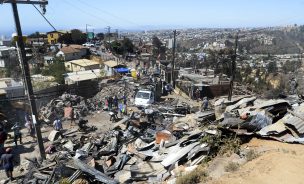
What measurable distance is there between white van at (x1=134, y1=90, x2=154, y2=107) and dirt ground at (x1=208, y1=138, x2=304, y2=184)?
1461cm

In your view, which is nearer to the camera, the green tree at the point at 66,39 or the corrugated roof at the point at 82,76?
the corrugated roof at the point at 82,76

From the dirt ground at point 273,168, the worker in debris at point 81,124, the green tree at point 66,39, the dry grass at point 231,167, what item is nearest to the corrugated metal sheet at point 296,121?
the dirt ground at point 273,168

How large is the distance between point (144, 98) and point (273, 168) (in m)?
16.3

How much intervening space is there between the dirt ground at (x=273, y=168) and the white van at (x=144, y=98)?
14.6 meters

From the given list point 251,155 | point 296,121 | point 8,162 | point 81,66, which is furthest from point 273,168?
point 81,66

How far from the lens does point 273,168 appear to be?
832cm

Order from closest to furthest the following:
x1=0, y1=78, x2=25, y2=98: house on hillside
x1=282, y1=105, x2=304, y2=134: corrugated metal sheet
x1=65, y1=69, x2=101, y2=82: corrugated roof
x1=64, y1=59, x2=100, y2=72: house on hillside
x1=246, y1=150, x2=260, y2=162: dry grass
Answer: x1=246, y1=150, x2=260, y2=162: dry grass < x1=282, y1=105, x2=304, y2=134: corrugated metal sheet < x1=0, y1=78, x2=25, y2=98: house on hillside < x1=65, y1=69, x2=101, y2=82: corrugated roof < x1=64, y1=59, x2=100, y2=72: house on hillside

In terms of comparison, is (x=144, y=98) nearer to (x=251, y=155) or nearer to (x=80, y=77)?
(x=80, y=77)

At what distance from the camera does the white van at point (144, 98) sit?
23734mm

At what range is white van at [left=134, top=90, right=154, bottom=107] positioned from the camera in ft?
77.9

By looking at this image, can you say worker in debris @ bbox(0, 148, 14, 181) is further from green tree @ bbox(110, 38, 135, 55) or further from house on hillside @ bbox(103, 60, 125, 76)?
green tree @ bbox(110, 38, 135, 55)

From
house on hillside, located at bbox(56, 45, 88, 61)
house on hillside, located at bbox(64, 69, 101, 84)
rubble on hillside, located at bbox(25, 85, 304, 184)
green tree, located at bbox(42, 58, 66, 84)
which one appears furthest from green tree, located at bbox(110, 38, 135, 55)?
rubble on hillside, located at bbox(25, 85, 304, 184)

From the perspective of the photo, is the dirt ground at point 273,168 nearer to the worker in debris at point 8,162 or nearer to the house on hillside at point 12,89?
the worker in debris at point 8,162

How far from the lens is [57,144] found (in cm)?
1533
